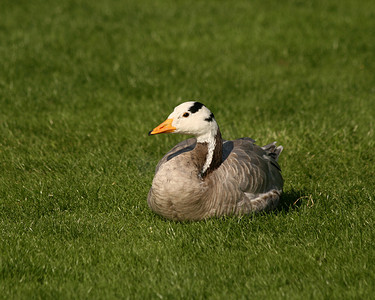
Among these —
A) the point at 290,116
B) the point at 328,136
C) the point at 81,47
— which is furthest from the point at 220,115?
the point at 81,47

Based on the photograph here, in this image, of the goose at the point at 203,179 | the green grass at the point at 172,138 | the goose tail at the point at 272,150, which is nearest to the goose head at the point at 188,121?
the goose at the point at 203,179

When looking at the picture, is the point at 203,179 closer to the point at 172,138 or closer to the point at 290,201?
the point at 290,201

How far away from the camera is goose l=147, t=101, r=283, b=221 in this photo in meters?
6.25

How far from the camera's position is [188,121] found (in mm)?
6332

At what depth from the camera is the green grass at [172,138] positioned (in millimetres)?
5430

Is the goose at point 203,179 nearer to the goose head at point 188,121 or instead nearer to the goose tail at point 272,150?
the goose head at point 188,121

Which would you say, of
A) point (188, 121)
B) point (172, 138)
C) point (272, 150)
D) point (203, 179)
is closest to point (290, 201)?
point (272, 150)

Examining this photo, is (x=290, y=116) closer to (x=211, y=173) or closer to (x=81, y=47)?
(x=211, y=173)

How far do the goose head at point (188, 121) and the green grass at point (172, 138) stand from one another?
1061mm

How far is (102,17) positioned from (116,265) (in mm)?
10867

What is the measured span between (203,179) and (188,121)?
2.24 feet

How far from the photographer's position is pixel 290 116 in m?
10.4

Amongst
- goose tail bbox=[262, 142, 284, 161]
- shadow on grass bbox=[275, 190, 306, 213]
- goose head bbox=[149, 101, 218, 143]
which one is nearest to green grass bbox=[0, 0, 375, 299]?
shadow on grass bbox=[275, 190, 306, 213]

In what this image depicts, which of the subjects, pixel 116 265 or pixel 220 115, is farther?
pixel 220 115
